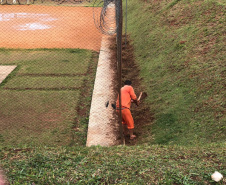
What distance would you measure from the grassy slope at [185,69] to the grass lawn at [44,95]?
184 centimetres

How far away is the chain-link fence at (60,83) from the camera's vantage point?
6.88 meters

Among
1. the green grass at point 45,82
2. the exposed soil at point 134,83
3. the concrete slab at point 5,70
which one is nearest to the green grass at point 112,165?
Result: the exposed soil at point 134,83

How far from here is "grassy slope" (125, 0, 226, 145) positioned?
256 inches

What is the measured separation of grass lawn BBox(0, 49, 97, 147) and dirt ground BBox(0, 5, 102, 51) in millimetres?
1248

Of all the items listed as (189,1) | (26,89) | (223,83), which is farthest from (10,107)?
(189,1)

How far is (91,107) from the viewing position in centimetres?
830

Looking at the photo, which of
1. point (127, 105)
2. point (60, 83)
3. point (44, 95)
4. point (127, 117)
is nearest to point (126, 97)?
point (127, 105)

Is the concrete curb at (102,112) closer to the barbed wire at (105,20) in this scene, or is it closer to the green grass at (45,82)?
the green grass at (45,82)

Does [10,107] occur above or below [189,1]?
below

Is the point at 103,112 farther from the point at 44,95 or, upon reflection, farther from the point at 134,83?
the point at 134,83

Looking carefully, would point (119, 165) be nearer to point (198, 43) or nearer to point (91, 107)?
point (91, 107)

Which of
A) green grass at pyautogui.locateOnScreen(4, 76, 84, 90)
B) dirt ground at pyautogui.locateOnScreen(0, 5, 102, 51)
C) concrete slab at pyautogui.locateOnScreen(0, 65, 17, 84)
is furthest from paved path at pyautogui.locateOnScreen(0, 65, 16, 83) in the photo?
dirt ground at pyautogui.locateOnScreen(0, 5, 102, 51)

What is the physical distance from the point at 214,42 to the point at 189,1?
13.8ft

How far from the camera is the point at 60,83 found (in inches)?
386
